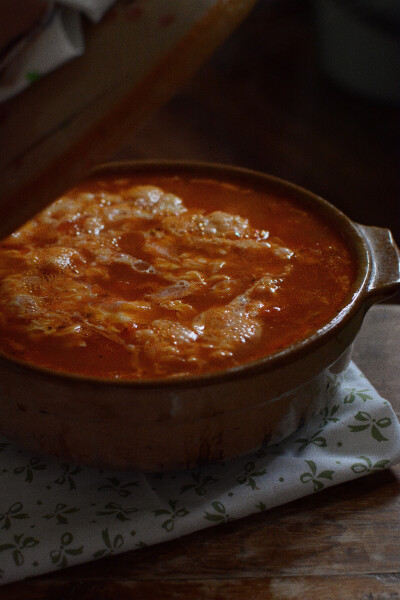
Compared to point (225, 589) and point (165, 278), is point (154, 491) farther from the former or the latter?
point (165, 278)

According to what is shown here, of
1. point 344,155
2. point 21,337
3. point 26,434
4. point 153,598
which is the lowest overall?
point 344,155

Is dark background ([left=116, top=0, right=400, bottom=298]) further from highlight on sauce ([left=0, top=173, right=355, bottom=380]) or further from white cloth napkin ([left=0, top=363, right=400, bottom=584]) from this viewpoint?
white cloth napkin ([left=0, top=363, right=400, bottom=584])

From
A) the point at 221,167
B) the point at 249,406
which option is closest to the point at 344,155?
the point at 221,167

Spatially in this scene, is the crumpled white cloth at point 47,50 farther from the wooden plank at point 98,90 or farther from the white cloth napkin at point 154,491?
the white cloth napkin at point 154,491

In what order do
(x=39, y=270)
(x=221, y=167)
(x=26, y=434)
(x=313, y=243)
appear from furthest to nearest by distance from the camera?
Answer: (x=221, y=167) → (x=313, y=243) → (x=39, y=270) → (x=26, y=434)

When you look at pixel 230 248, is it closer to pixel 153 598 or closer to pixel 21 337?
pixel 21 337

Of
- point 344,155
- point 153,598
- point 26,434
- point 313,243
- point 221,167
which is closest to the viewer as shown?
point 153,598

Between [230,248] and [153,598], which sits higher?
[230,248]
